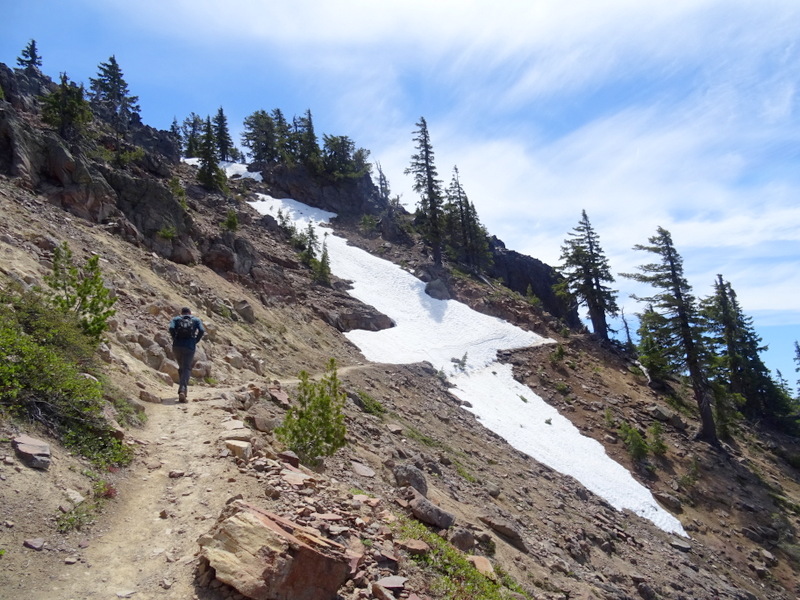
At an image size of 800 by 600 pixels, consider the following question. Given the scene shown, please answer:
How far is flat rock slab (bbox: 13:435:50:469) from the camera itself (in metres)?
5.11

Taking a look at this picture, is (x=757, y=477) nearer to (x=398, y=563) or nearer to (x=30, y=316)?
(x=398, y=563)

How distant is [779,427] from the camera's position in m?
40.0

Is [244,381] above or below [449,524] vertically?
above

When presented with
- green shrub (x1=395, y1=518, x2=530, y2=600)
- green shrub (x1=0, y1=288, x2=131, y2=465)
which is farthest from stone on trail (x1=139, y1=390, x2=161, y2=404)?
green shrub (x1=395, y1=518, x2=530, y2=600)

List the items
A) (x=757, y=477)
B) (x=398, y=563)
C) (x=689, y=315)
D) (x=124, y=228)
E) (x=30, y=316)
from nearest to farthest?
(x=398, y=563)
(x=30, y=316)
(x=124, y=228)
(x=757, y=477)
(x=689, y=315)

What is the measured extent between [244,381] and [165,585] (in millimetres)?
9564

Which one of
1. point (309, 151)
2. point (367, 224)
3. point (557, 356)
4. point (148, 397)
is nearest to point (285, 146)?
point (309, 151)

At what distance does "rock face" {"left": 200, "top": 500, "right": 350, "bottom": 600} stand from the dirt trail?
0.31 m

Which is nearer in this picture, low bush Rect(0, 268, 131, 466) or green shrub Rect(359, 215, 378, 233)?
low bush Rect(0, 268, 131, 466)

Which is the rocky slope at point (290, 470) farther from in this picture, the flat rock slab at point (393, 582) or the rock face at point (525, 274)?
the rock face at point (525, 274)

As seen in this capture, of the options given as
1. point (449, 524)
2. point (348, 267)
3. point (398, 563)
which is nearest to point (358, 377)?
point (449, 524)

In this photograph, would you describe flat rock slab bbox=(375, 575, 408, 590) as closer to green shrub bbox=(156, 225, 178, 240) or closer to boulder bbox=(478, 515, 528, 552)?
boulder bbox=(478, 515, 528, 552)

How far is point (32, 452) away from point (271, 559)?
3105mm

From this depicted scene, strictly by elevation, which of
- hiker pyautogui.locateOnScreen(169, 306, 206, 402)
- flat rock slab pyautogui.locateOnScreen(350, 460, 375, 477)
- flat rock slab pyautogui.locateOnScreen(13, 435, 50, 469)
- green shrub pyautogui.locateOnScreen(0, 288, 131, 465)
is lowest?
flat rock slab pyautogui.locateOnScreen(350, 460, 375, 477)
